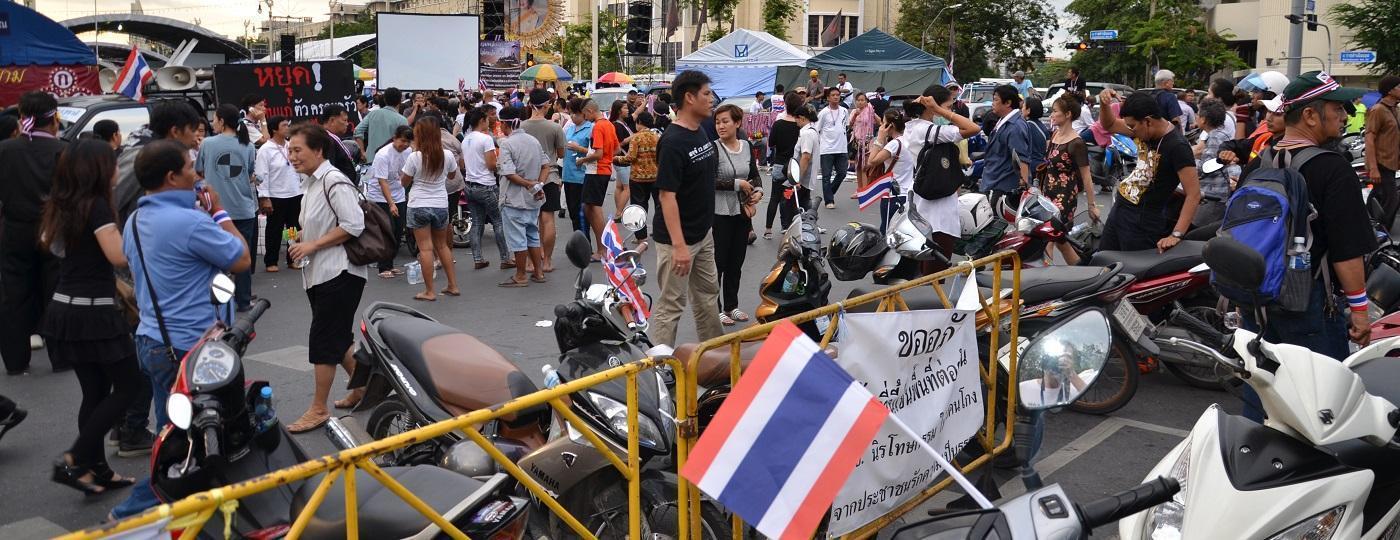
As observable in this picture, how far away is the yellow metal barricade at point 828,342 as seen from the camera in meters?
3.28

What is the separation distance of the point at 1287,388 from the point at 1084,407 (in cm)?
320

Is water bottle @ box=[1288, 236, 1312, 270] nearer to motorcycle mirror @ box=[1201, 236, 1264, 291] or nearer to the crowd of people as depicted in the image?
the crowd of people

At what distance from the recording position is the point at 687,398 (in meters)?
3.27

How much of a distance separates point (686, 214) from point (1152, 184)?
2.93 m

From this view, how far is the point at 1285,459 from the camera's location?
3287 millimetres

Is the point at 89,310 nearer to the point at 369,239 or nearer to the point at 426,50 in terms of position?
the point at 369,239

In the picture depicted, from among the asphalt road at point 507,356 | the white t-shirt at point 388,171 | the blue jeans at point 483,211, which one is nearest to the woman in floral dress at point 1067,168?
the asphalt road at point 507,356

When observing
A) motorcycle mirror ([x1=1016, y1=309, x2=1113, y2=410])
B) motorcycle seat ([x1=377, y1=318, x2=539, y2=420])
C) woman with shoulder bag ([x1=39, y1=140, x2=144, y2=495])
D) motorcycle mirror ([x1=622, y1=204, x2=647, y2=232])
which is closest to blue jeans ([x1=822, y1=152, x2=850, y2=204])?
motorcycle mirror ([x1=622, y1=204, x2=647, y2=232])

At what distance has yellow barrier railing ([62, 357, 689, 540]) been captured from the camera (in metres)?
2.10

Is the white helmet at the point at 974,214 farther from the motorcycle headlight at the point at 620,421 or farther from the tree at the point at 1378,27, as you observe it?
the tree at the point at 1378,27

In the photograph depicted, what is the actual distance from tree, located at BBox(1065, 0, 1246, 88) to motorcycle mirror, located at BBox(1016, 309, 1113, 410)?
41583 millimetres

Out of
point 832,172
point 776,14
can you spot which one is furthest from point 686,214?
point 776,14

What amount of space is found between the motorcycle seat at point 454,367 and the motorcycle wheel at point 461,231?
7.57 m

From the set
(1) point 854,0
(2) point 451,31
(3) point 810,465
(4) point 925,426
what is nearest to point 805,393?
(3) point 810,465
